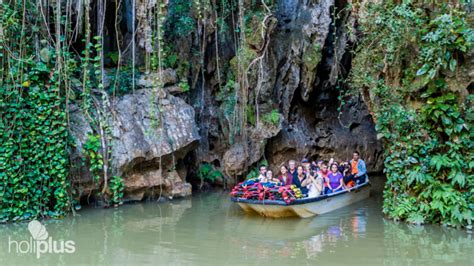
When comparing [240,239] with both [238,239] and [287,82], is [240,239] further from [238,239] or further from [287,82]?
[287,82]

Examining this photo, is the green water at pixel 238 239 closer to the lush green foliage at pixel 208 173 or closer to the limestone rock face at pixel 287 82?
the lush green foliage at pixel 208 173

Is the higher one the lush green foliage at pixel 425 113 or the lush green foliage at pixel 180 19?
the lush green foliage at pixel 180 19

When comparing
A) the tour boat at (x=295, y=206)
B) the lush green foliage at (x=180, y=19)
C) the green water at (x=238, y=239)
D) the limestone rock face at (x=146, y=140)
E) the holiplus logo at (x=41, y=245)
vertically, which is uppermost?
the lush green foliage at (x=180, y=19)

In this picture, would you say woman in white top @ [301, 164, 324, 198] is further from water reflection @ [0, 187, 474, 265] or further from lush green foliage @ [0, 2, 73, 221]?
lush green foliage @ [0, 2, 73, 221]

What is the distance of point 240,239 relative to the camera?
8.35 m

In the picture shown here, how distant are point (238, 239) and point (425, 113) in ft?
13.9

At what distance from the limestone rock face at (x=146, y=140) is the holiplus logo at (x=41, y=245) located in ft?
7.61

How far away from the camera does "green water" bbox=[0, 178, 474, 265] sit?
713 cm

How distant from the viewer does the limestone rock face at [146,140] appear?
431 inches

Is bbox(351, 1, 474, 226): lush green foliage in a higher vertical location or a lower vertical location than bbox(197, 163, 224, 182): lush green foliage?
higher

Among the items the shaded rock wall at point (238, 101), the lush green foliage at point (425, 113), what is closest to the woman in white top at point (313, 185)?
the lush green foliage at point (425, 113)

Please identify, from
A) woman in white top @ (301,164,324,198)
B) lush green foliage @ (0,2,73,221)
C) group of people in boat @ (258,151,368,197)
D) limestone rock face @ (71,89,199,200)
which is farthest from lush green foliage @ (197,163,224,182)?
lush green foliage @ (0,2,73,221)

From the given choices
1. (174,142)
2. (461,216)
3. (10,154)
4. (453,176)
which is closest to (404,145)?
(453,176)

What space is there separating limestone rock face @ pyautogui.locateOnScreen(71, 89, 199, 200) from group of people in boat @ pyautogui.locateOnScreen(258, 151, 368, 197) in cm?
255
